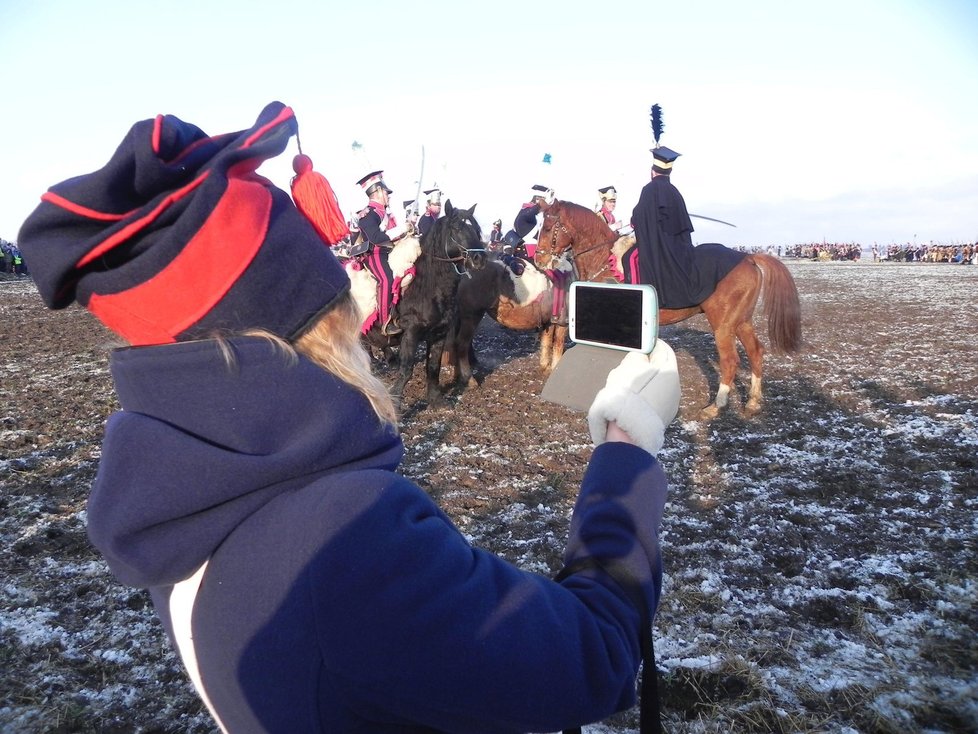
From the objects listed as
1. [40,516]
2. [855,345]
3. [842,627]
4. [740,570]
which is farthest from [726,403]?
[40,516]

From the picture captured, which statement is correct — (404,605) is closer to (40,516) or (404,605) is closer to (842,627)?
(842,627)

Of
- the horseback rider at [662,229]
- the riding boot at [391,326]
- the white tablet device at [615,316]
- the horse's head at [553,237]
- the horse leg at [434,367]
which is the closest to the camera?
the white tablet device at [615,316]

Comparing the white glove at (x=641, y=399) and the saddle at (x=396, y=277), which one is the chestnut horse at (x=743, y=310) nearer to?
the saddle at (x=396, y=277)

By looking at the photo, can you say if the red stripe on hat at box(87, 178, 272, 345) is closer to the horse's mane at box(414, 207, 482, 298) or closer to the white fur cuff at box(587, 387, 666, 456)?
the white fur cuff at box(587, 387, 666, 456)

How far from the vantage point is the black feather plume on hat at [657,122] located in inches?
285

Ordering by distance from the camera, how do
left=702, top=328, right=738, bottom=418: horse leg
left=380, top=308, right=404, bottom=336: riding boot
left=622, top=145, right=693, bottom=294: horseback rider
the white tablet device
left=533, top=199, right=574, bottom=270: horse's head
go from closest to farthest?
the white tablet device < left=622, top=145, right=693, bottom=294: horseback rider < left=702, top=328, right=738, bottom=418: horse leg < left=380, top=308, right=404, bottom=336: riding boot < left=533, top=199, right=574, bottom=270: horse's head

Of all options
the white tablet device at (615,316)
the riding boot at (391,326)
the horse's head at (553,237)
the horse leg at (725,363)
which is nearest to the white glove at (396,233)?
the riding boot at (391,326)

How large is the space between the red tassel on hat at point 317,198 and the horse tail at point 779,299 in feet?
18.3

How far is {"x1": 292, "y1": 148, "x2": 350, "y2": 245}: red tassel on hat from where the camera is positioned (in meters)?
2.99

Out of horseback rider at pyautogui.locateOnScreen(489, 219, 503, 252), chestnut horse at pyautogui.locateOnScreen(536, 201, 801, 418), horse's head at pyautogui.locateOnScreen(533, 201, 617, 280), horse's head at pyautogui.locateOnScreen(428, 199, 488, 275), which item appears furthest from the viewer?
horseback rider at pyautogui.locateOnScreen(489, 219, 503, 252)

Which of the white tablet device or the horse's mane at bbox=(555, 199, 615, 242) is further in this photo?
the horse's mane at bbox=(555, 199, 615, 242)

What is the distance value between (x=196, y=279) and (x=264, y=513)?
35cm

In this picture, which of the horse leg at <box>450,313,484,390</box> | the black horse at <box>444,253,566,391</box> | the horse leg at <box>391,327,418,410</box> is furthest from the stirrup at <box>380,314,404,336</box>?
the horse leg at <box>450,313,484,390</box>

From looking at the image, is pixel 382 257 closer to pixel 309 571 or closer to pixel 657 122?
pixel 657 122
